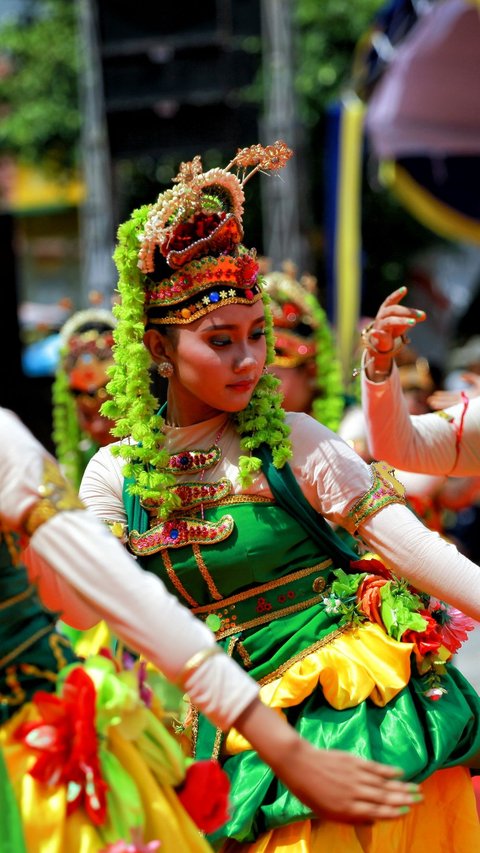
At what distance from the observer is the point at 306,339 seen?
576cm

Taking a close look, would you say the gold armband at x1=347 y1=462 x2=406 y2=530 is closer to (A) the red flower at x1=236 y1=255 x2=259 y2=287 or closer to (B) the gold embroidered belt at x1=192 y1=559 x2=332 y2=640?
(B) the gold embroidered belt at x1=192 y1=559 x2=332 y2=640

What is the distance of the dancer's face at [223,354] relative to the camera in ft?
10.9

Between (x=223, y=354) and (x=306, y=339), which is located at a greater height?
(x=223, y=354)

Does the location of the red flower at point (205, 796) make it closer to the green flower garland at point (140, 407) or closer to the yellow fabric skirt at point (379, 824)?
the yellow fabric skirt at point (379, 824)

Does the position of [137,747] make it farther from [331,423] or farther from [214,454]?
[331,423]

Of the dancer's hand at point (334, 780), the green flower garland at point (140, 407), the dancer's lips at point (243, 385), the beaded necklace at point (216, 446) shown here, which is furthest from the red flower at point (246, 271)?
the dancer's hand at point (334, 780)

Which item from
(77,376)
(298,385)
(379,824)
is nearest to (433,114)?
(77,376)

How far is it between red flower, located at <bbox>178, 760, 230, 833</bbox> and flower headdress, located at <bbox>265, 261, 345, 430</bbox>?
2972 millimetres

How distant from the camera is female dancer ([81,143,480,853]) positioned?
3.23 m

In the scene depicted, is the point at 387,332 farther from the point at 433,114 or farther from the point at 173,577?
the point at 433,114

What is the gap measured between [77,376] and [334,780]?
412 centimetres

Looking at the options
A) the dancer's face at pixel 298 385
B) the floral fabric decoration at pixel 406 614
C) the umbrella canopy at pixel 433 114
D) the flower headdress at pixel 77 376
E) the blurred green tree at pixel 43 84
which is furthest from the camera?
the blurred green tree at pixel 43 84

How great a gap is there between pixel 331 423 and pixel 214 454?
213 cm

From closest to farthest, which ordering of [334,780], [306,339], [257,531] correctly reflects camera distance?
[334,780], [257,531], [306,339]
